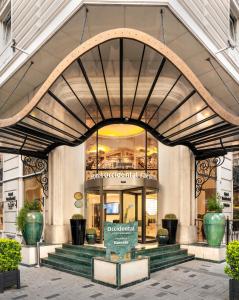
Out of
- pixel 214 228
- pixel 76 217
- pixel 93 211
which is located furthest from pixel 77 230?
pixel 214 228

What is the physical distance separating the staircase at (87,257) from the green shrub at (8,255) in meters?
2.32

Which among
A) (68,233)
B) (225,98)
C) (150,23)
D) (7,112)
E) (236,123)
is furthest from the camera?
(7,112)

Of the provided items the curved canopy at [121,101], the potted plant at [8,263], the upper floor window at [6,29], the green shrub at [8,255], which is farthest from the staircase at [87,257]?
the upper floor window at [6,29]

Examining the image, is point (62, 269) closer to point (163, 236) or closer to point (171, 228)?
point (163, 236)

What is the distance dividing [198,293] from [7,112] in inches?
512

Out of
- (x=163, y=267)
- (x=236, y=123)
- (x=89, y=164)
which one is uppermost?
(x=236, y=123)

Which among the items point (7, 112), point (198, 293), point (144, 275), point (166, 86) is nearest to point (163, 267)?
point (144, 275)

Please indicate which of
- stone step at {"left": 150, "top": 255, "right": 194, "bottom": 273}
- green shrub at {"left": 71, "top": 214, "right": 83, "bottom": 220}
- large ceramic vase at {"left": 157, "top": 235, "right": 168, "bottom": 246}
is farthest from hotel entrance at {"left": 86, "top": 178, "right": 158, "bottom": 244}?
stone step at {"left": 150, "top": 255, "right": 194, "bottom": 273}

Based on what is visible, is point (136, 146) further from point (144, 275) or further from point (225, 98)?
point (144, 275)

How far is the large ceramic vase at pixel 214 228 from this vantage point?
11.8 meters

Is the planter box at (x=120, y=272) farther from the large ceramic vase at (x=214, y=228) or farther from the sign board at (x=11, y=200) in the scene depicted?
the sign board at (x=11, y=200)

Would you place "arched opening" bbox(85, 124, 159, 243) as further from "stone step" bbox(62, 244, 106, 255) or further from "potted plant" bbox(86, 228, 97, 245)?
"stone step" bbox(62, 244, 106, 255)

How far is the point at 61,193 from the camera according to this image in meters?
13.3

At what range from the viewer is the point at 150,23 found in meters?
10.3
